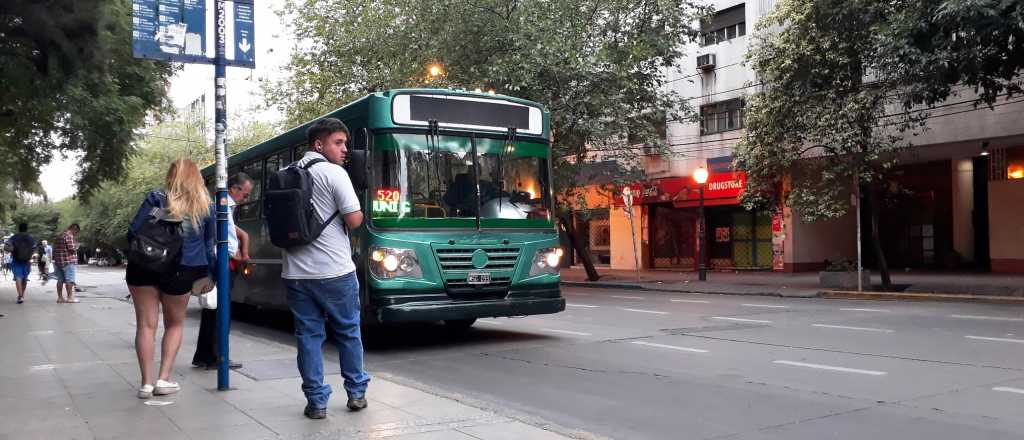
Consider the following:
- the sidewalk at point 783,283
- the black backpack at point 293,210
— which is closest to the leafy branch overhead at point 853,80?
the sidewalk at point 783,283

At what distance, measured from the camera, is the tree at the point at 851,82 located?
1531 cm

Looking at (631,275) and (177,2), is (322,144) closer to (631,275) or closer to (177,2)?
(177,2)

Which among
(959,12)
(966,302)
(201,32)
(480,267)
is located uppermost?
(959,12)

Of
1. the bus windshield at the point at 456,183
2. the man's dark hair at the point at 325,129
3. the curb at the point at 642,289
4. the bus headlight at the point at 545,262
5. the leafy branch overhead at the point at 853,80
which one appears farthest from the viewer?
the curb at the point at 642,289

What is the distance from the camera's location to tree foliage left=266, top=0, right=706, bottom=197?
70.0 ft

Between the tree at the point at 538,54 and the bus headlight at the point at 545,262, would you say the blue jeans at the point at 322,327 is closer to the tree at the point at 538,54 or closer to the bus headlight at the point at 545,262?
the bus headlight at the point at 545,262

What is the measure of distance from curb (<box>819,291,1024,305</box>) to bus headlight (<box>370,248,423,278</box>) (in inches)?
507

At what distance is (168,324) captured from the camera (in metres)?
6.39

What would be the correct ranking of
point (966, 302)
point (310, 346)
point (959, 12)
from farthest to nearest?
point (966, 302) < point (959, 12) < point (310, 346)

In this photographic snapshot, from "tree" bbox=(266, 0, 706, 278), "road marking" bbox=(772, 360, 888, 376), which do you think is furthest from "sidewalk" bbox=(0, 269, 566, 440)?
"tree" bbox=(266, 0, 706, 278)

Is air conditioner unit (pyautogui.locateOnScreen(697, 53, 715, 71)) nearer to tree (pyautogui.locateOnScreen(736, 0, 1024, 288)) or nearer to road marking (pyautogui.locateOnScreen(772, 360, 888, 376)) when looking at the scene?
tree (pyautogui.locateOnScreen(736, 0, 1024, 288))

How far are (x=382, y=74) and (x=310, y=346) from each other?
65.5 ft

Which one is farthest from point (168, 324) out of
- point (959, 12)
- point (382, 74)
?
point (382, 74)

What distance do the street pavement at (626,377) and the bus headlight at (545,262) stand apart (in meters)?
0.92
